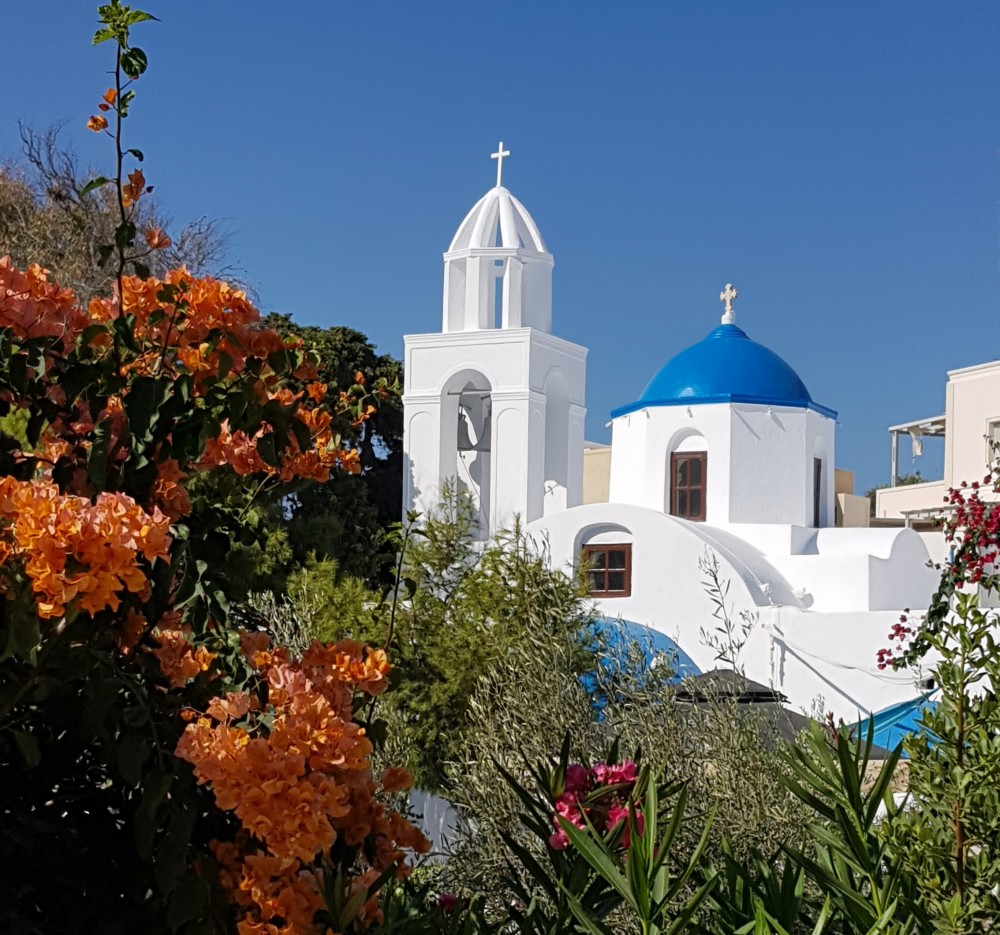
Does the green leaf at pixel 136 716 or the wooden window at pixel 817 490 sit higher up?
the wooden window at pixel 817 490

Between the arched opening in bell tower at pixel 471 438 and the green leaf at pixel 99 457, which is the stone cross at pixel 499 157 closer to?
the arched opening in bell tower at pixel 471 438

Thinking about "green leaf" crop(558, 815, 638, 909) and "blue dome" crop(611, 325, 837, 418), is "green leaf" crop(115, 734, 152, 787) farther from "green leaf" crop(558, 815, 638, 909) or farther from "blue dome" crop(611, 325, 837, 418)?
"blue dome" crop(611, 325, 837, 418)

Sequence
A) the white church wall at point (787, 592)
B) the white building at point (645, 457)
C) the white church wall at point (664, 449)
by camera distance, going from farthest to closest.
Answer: the white church wall at point (664, 449) < the white building at point (645, 457) < the white church wall at point (787, 592)

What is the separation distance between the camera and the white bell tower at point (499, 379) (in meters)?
18.2

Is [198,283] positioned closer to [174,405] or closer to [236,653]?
[174,405]

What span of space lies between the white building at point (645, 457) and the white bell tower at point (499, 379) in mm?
23

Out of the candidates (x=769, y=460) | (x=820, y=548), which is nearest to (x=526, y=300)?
(x=769, y=460)

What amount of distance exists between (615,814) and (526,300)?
1641cm

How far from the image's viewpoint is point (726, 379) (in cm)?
1938

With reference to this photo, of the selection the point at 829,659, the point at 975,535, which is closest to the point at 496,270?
the point at 829,659

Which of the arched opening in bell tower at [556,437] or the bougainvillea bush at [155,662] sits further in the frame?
the arched opening in bell tower at [556,437]

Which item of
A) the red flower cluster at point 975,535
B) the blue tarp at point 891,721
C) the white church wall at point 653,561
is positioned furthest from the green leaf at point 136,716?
the white church wall at point 653,561

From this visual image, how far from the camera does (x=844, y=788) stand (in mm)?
2381

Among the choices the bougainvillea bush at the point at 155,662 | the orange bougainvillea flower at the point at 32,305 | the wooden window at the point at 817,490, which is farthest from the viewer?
the wooden window at the point at 817,490
